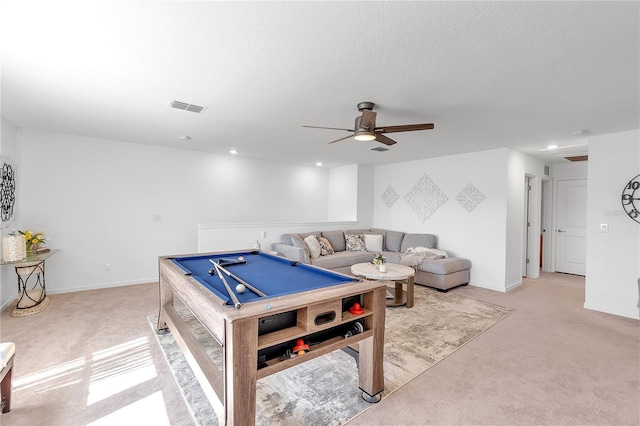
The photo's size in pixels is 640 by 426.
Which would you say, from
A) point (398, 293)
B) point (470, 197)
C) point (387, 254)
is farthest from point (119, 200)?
point (470, 197)

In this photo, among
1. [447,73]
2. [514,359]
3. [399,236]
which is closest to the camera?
[447,73]

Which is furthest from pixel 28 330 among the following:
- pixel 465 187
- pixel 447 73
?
pixel 465 187

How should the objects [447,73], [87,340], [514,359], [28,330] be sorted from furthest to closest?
[28,330] < [87,340] < [514,359] < [447,73]

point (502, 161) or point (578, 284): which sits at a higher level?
point (502, 161)

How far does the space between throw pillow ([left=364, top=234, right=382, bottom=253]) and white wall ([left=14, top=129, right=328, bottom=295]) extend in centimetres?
243

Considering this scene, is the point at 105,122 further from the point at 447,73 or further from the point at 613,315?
the point at 613,315

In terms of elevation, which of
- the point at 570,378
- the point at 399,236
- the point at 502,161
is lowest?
the point at 570,378

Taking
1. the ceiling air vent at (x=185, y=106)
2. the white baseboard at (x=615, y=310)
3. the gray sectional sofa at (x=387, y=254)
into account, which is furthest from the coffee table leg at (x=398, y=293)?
the ceiling air vent at (x=185, y=106)

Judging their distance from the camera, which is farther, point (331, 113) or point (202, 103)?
point (331, 113)

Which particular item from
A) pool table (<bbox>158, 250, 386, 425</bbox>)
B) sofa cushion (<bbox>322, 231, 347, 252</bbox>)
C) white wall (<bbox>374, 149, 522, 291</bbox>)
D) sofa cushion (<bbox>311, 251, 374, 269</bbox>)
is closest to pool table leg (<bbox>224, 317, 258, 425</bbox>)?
pool table (<bbox>158, 250, 386, 425</bbox>)

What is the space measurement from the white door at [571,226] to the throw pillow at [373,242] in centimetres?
386

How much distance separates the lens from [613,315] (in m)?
3.60

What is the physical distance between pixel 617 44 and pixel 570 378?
7.88ft

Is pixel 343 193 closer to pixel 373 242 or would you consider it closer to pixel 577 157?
pixel 373 242
